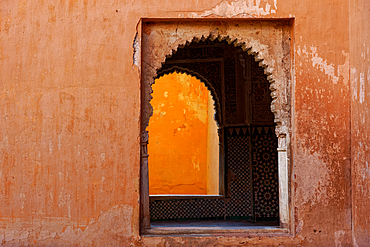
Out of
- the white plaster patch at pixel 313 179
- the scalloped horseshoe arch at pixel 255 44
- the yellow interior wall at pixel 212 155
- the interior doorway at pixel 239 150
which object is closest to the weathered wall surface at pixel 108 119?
the white plaster patch at pixel 313 179

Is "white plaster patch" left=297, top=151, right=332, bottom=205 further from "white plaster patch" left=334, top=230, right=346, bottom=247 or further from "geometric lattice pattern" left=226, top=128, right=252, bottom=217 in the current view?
"geometric lattice pattern" left=226, top=128, right=252, bottom=217

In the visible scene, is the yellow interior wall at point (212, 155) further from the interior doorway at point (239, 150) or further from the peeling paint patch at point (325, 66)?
the peeling paint patch at point (325, 66)

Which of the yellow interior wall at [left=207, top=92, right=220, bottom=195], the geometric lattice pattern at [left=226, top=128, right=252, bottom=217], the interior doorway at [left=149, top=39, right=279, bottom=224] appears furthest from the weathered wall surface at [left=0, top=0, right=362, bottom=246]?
the yellow interior wall at [left=207, top=92, right=220, bottom=195]

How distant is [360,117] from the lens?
3.51 meters

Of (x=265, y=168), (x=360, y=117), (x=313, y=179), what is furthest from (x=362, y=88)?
(x=265, y=168)

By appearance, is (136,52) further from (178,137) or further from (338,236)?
(178,137)

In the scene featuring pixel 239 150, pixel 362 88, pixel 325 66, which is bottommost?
pixel 239 150

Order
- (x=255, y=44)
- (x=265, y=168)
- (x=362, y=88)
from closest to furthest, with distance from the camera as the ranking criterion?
(x=362, y=88) → (x=255, y=44) → (x=265, y=168)

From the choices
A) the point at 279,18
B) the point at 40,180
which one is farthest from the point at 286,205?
the point at 40,180

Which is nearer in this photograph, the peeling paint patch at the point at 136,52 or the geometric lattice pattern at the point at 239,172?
the peeling paint patch at the point at 136,52

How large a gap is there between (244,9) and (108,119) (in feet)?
5.67

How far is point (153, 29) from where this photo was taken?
3.78m

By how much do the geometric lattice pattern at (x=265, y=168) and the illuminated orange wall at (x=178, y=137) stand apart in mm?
5056

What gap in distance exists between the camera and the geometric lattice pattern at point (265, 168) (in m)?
6.47
